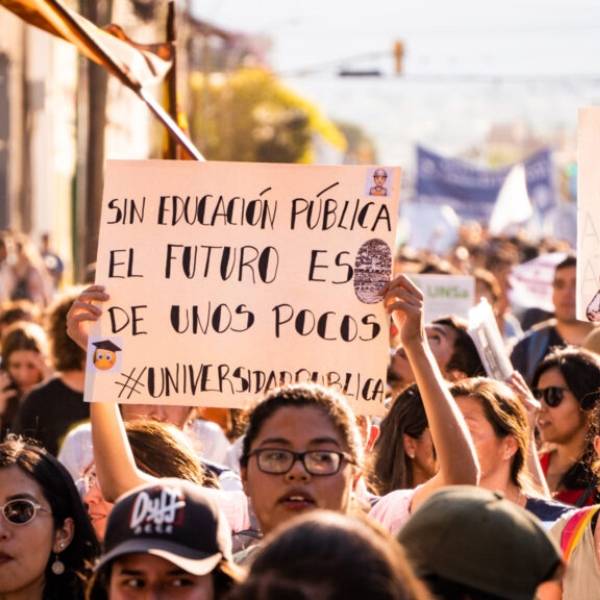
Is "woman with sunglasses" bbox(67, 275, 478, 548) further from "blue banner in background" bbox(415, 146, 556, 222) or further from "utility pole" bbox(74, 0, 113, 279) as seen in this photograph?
"blue banner in background" bbox(415, 146, 556, 222)

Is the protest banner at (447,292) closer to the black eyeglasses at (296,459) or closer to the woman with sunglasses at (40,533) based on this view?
the woman with sunglasses at (40,533)

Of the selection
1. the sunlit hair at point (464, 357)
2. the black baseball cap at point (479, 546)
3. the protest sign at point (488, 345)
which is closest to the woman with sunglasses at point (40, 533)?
the black baseball cap at point (479, 546)

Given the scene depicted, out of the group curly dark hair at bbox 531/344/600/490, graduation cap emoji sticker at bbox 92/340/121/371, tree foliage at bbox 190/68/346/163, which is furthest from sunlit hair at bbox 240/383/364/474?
tree foliage at bbox 190/68/346/163

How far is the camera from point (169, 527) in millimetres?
3586

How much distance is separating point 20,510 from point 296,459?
80 cm

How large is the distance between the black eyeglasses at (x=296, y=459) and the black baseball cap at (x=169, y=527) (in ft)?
2.14

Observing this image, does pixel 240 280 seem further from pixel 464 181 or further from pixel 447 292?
pixel 464 181

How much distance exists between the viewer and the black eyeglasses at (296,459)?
14.3 feet

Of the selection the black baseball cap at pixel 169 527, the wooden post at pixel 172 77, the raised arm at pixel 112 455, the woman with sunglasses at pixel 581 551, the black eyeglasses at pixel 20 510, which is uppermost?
the wooden post at pixel 172 77

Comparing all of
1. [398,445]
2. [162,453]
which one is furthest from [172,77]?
[162,453]

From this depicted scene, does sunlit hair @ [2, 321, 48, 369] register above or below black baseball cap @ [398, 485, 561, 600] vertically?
below

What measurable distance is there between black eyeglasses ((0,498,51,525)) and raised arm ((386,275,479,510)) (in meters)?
1.02

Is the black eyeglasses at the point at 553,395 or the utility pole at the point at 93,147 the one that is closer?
the black eyeglasses at the point at 553,395

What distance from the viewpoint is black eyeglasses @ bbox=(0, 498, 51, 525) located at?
185 inches
